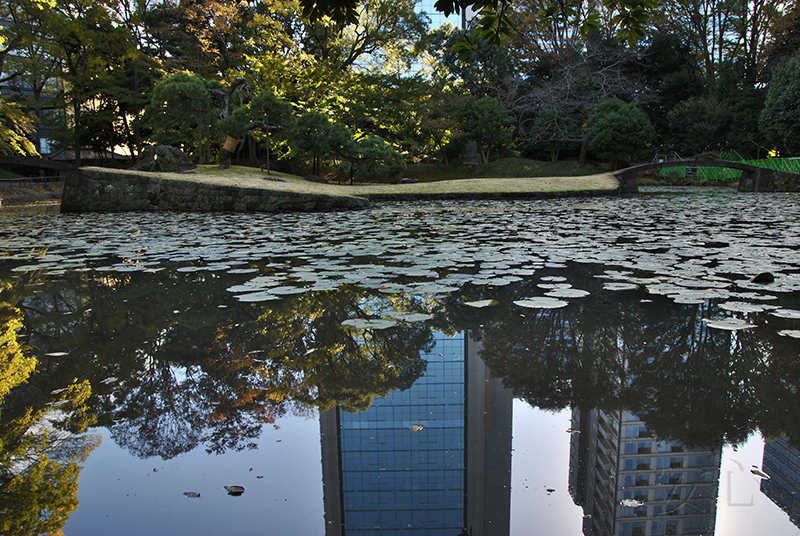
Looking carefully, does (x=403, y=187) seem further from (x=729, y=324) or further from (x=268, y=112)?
(x=729, y=324)

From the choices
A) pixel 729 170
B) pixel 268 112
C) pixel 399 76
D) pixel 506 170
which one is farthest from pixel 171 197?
pixel 729 170

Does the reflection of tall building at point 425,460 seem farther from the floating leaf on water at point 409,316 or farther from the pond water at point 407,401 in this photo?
the floating leaf on water at point 409,316

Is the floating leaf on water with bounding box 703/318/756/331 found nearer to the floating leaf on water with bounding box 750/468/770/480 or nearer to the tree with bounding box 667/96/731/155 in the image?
the floating leaf on water with bounding box 750/468/770/480

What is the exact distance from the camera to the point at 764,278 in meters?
2.90

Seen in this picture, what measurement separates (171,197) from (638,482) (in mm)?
9855

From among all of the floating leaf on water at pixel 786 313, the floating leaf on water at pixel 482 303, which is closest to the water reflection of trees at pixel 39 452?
the floating leaf on water at pixel 482 303

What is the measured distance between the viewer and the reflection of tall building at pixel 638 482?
1124 mm

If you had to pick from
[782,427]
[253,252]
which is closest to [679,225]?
[253,252]

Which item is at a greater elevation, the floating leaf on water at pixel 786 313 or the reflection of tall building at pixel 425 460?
the floating leaf on water at pixel 786 313

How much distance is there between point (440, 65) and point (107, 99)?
1367cm

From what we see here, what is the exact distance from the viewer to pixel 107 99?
20.8 meters

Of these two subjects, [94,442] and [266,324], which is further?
[266,324]

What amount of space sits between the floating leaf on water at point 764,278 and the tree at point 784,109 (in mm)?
17863

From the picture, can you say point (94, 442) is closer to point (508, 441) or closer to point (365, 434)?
point (365, 434)
